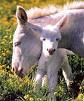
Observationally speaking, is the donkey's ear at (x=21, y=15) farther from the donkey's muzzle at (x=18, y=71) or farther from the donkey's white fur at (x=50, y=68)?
the donkey's muzzle at (x=18, y=71)

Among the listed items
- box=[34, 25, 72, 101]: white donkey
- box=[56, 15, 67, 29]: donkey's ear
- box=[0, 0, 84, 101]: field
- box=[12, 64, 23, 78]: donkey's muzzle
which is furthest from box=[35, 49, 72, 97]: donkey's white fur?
box=[56, 15, 67, 29]: donkey's ear

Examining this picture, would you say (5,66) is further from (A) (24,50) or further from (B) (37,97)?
(B) (37,97)

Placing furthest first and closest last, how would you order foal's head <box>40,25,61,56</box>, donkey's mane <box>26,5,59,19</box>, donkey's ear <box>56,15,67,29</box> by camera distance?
donkey's mane <box>26,5,59,19</box>
donkey's ear <box>56,15,67,29</box>
foal's head <box>40,25,61,56</box>

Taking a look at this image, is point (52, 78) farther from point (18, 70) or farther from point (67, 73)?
point (67, 73)

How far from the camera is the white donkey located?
24.0 ft

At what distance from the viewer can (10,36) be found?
9688 millimetres

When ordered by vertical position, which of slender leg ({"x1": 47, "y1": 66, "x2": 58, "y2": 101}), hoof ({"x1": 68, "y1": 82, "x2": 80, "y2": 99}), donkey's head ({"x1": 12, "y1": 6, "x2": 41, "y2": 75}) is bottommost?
hoof ({"x1": 68, "y1": 82, "x2": 80, "y2": 99})

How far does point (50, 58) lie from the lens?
25.1 ft

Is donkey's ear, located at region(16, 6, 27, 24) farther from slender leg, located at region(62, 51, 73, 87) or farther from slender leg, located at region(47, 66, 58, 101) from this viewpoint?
slender leg, located at region(62, 51, 73, 87)

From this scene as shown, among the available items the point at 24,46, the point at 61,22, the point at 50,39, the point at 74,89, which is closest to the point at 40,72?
the point at 24,46

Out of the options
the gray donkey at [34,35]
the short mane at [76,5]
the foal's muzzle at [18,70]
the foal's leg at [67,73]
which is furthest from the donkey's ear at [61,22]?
the foal's leg at [67,73]

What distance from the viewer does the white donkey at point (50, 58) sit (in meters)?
7.32

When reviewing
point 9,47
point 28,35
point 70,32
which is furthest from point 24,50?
point 9,47

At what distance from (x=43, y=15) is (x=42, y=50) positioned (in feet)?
1.85
